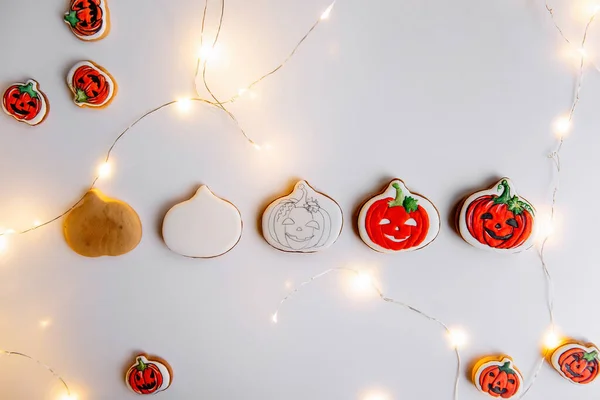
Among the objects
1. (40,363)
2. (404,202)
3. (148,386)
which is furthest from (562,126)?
(40,363)

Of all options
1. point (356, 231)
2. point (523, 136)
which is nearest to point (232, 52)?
point (356, 231)

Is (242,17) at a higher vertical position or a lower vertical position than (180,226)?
higher

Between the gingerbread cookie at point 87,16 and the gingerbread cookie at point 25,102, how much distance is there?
21 cm

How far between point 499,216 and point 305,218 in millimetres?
517

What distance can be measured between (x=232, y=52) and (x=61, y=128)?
537 mm

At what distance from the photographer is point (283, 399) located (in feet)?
4.39

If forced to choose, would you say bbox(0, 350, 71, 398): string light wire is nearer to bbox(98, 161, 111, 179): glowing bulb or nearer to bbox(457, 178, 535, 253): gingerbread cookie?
bbox(98, 161, 111, 179): glowing bulb

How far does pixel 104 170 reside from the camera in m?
1.26

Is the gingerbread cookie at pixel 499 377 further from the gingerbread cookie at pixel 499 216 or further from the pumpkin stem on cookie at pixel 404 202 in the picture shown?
the pumpkin stem on cookie at pixel 404 202

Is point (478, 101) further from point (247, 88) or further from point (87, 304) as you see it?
point (87, 304)

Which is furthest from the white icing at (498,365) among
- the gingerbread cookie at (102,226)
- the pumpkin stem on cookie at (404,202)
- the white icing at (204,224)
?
the gingerbread cookie at (102,226)

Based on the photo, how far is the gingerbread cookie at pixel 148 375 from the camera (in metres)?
1.31

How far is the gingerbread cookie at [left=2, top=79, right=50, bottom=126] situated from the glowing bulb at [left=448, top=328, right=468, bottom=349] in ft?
4.34

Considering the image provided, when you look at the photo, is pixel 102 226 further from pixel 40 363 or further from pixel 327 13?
pixel 327 13
